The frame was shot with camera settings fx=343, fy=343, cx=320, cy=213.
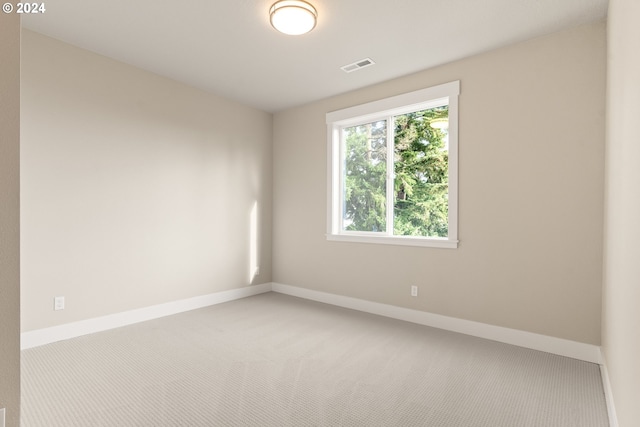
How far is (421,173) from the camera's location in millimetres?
3797

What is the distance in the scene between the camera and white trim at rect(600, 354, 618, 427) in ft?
6.00

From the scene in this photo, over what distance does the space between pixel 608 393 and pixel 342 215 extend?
10.1ft

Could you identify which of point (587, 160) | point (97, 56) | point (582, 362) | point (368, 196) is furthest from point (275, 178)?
point (582, 362)

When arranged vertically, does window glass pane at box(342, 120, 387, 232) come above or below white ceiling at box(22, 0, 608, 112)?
below

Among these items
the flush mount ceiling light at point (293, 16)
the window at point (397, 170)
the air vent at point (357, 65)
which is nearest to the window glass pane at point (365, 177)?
the window at point (397, 170)

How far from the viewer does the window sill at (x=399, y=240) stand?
136 inches

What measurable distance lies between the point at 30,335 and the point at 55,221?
98cm

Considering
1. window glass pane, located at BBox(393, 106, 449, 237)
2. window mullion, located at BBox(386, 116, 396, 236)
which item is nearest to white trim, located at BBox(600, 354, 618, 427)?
window glass pane, located at BBox(393, 106, 449, 237)

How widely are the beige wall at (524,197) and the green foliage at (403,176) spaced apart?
0.92 feet

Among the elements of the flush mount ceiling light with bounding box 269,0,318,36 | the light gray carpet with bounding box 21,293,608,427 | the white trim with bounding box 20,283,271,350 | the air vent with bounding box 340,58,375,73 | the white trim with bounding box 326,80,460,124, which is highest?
the air vent with bounding box 340,58,375,73

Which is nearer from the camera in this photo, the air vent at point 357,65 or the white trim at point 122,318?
the white trim at point 122,318

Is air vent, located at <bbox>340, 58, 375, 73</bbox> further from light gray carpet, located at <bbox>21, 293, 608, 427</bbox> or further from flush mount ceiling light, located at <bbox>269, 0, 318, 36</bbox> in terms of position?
light gray carpet, located at <bbox>21, 293, 608, 427</bbox>

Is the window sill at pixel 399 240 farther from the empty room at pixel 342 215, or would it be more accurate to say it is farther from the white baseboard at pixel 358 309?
the white baseboard at pixel 358 309

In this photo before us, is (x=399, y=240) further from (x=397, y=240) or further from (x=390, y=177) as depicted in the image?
(x=390, y=177)
